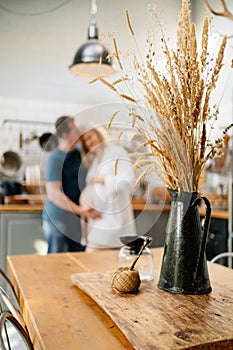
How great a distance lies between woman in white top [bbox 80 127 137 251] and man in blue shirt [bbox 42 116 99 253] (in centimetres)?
7

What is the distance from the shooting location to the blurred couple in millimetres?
2027

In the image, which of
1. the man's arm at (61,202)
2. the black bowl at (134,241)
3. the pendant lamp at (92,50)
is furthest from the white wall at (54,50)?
the man's arm at (61,202)

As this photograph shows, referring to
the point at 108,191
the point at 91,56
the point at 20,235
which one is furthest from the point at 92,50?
the point at 20,235

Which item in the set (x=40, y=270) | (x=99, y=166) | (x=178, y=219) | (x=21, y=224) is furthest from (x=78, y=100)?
(x=178, y=219)

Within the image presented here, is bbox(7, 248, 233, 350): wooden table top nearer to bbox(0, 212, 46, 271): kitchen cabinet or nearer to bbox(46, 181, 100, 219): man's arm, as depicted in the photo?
bbox(46, 181, 100, 219): man's arm

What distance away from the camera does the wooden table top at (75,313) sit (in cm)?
81

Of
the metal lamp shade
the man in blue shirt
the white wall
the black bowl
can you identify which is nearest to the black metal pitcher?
the black bowl

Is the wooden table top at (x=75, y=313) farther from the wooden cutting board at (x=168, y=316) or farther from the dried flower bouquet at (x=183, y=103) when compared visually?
the dried flower bouquet at (x=183, y=103)

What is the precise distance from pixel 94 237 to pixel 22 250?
62.2 inches

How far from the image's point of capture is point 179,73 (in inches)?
43.1

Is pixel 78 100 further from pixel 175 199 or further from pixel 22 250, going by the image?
pixel 175 199

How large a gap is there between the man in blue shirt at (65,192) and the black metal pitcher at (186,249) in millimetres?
726

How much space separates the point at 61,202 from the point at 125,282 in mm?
1358

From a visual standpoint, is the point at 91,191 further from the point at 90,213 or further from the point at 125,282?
the point at 125,282
